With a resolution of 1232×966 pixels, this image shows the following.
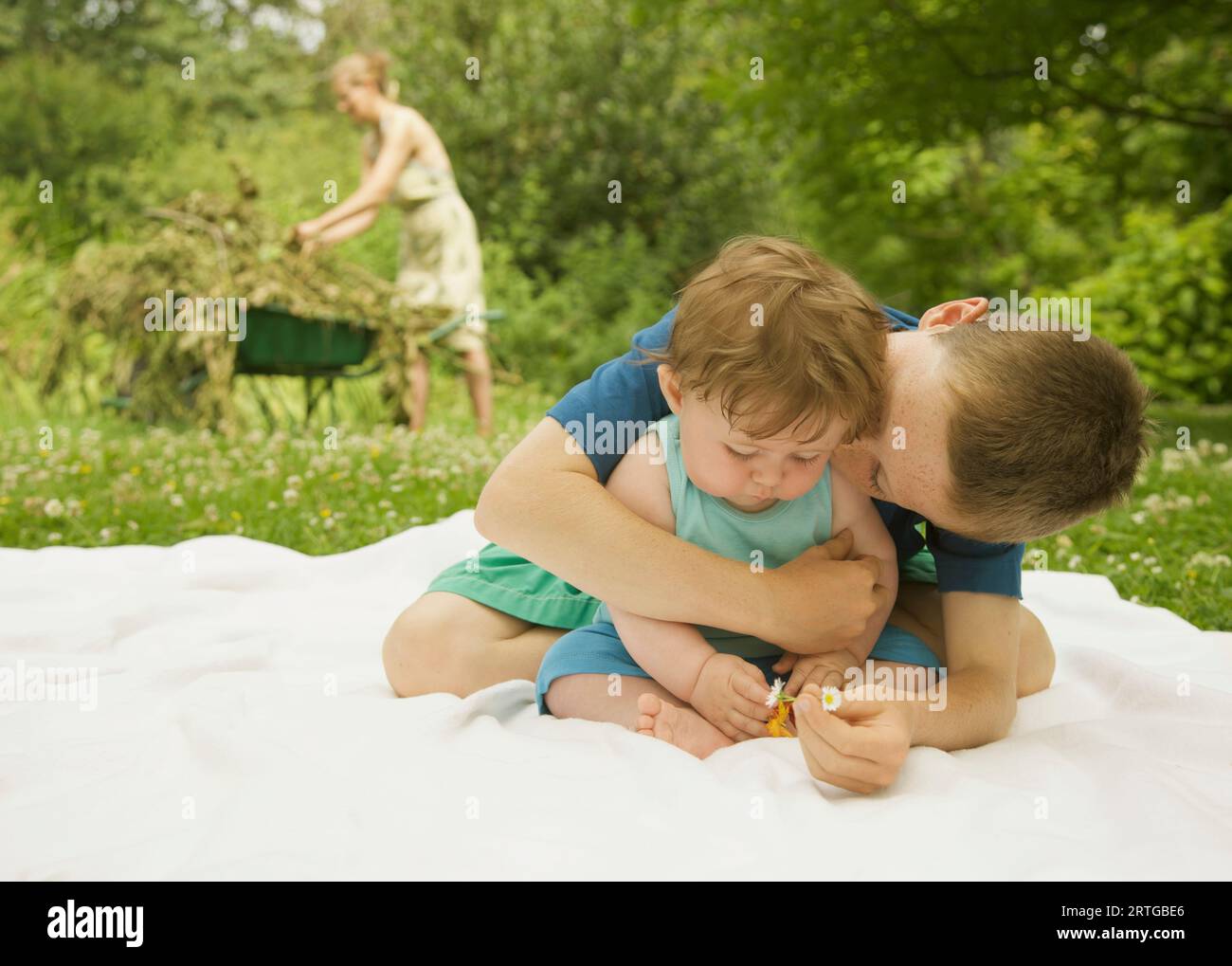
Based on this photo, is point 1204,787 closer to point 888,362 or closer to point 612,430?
point 888,362

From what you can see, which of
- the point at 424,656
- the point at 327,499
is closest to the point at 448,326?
the point at 327,499

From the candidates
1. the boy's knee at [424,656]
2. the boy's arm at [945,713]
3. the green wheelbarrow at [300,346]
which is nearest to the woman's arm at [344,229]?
the green wheelbarrow at [300,346]

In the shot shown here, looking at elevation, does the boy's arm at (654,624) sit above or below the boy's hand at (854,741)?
above

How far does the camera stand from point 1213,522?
3.72 meters

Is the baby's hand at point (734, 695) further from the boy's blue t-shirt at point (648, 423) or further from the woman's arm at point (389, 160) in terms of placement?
the woman's arm at point (389, 160)

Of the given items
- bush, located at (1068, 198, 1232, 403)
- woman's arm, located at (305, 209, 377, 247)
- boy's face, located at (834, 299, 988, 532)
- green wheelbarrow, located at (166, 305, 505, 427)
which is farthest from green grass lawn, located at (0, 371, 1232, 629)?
bush, located at (1068, 198, 1232, 403)

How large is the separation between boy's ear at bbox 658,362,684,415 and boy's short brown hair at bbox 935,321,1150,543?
42 cm

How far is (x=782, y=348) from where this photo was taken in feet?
5.38

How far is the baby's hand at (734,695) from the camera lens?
5.99ft

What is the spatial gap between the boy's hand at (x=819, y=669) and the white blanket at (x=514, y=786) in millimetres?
111

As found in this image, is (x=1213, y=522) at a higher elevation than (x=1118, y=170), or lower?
lower
